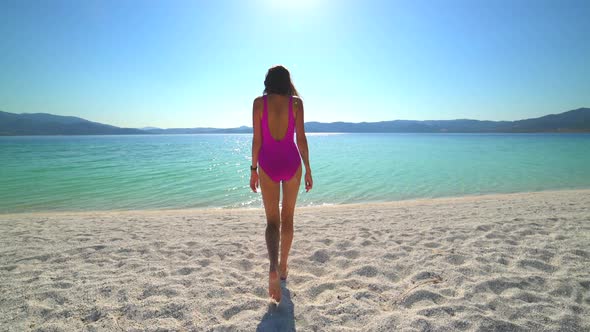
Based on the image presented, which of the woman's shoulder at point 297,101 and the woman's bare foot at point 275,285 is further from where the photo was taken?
the woman's shoulder at point 297,101

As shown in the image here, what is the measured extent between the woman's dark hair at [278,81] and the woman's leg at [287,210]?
82 centimetres

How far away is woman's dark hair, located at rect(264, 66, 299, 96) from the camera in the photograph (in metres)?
2.85

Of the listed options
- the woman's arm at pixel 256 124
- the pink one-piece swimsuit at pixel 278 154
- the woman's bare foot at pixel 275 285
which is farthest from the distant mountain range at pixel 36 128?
the woman's bare foot at pixel 275 285

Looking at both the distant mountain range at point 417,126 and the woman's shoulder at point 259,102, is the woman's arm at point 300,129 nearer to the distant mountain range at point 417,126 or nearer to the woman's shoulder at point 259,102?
the woman's shoulder at point 259,102

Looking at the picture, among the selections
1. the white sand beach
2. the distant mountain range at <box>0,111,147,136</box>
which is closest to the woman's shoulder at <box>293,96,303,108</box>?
the white sand beach

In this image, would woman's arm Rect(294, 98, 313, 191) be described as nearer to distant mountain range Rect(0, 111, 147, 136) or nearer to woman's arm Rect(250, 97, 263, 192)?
woman's arm Rect(250, 97, 263, 192)

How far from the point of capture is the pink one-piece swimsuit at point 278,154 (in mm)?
2795

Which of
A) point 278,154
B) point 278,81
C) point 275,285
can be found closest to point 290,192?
→ point 278,154

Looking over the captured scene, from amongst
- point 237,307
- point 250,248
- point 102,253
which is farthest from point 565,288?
point 102,253

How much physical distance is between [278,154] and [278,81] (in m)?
0.74

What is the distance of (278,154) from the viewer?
280 cm

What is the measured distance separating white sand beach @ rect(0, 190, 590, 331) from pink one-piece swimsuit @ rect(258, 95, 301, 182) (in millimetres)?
1282

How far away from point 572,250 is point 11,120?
659 ft

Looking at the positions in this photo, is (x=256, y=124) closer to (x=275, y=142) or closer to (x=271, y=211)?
(x=275, y=142)
